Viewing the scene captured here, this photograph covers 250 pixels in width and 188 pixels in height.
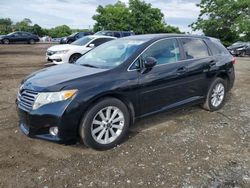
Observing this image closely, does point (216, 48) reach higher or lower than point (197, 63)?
higher

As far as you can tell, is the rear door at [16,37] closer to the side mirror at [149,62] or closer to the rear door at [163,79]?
the rear door at [163,79]

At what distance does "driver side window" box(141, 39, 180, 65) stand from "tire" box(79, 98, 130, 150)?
94cm

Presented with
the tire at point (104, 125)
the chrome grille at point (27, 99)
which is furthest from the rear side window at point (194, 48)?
the chrome grille at point (27, 99)

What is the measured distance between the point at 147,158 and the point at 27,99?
6.01 feet

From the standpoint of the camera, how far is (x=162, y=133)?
4898 millimetres

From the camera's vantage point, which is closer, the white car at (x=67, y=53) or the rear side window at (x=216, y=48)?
the rear side window at (x=216, y=48)

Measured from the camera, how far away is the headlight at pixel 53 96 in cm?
386

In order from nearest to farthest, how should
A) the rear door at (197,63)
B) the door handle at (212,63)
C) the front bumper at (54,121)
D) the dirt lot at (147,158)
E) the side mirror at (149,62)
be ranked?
the dirt lot at (147,158), the front bumper at (54,121), the side mirror at (149,62), the rear door at (197,63), the door handle at (212,63)

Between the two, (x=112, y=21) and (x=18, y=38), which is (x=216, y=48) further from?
(x=112, y=21)

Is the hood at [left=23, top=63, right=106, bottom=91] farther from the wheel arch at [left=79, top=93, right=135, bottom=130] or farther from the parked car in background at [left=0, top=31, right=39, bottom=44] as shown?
the parked car in background at [left=0, top=31, right=39, bottom=44]

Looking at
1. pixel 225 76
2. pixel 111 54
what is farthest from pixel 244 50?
pixel 111 54

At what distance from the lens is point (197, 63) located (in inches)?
217

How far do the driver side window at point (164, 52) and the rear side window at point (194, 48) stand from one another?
9.9 inches

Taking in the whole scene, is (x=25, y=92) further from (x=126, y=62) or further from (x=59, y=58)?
(x=59, y=58)
